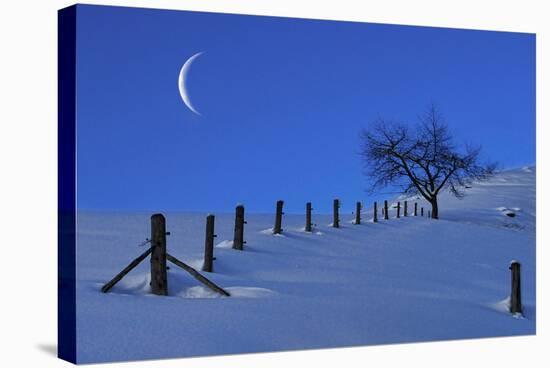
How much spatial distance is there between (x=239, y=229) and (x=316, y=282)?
118 centimetres

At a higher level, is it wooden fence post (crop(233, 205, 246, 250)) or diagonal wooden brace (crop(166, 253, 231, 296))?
wooden fence post (crop(233, 205, 246, 250))

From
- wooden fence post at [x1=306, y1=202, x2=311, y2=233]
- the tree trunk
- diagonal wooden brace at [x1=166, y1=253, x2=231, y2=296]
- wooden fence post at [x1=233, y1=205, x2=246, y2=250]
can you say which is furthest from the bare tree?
diagonal wooden brace at [x1=166, y1=253, x2=231, y2=296]

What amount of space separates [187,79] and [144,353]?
3.15 metres

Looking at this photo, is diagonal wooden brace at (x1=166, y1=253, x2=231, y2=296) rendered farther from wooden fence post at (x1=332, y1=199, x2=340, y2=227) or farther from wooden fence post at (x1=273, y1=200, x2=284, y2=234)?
wooden fence post at (x1=332, y1=199, x2=340, y2=227)

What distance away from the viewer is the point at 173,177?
469 inches

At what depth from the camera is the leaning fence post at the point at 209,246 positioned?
1259cm

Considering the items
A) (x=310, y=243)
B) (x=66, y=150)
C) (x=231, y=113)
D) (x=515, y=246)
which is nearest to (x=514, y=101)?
(x=515, y=246)

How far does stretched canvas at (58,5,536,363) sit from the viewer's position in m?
11.4

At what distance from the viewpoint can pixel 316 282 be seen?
1295 cm

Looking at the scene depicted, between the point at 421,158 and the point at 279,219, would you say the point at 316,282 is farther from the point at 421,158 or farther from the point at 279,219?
the point at 421,158

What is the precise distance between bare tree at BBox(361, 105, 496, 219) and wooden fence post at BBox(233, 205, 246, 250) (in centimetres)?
177

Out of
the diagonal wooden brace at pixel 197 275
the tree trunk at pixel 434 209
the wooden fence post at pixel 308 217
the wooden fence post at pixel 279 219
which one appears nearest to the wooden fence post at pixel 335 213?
the wooden fence post at pixel 308 217

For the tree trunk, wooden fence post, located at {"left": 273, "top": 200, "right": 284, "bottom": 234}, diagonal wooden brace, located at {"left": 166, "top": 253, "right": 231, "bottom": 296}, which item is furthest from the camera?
the tree trunk

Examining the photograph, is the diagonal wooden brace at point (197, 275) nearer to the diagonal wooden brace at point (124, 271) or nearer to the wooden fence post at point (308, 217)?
the diagonal wooden brace at point (124, 271)
